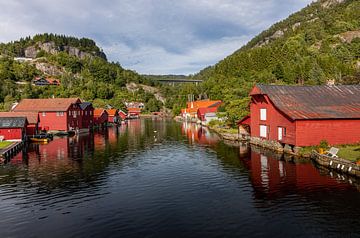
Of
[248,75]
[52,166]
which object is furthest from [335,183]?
[248,75]

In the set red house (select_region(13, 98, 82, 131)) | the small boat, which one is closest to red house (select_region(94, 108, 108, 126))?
red house (select_region(13, 98, 82, 131))

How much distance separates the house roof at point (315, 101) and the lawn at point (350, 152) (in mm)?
3753

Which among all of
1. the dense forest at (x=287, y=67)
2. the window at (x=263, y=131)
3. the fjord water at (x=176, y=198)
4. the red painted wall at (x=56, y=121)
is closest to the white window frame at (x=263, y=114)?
the window at (x=263, y=131)

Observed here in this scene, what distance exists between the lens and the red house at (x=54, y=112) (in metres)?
75.1

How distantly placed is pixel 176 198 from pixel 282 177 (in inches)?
428

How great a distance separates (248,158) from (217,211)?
1985cm

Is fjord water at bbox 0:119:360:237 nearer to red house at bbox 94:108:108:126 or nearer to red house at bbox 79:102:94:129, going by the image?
red house at bbox 79:102:94:129

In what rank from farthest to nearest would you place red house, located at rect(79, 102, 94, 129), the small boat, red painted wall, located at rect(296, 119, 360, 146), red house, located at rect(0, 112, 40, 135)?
red house, located at rect(79, 102, 94, 129)
red house, located at rect(0, 112, 40, 135)
the small boat
red painted wall, located at rect(296, 119, 360, 146)

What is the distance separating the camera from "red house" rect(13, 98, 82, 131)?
246 ft

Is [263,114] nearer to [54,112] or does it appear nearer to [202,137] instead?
[202,137]

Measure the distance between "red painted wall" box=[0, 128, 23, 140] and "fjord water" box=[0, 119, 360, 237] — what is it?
63.0 ft

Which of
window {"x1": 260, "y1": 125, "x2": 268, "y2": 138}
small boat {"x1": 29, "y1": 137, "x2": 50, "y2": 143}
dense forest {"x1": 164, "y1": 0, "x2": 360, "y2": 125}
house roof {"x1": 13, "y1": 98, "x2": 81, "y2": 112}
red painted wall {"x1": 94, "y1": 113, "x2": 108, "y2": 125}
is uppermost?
dense forest {"x1": 164, "y1": 0, "x2": 360, "y2": 125}

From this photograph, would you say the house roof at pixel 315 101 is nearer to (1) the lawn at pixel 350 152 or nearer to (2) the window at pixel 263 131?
(1) the lawn at pixel 350 152

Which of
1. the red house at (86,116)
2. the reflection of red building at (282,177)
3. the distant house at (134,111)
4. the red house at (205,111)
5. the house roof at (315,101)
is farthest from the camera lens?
the distant house at (134,111)
